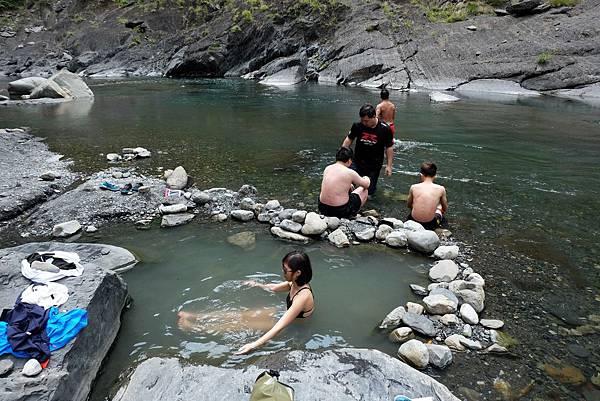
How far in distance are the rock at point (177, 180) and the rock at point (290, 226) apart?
2.92m

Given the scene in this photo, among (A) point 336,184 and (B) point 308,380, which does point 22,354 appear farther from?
(A) point 336,184

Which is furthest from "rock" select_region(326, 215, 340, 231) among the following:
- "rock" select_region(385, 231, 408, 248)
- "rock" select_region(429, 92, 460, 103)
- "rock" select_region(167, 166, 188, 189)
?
"rock" select_region(429, 92, 460, 103)

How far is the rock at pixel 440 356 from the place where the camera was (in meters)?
3.85

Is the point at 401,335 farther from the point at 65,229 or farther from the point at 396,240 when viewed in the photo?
the point at 65,229

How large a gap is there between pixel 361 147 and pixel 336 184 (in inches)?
59.8

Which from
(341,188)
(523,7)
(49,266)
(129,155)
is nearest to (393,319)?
(341,188)

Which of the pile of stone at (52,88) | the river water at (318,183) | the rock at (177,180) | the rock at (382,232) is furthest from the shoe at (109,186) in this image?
the pile of stone at (52,88)

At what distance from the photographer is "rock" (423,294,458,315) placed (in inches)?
180

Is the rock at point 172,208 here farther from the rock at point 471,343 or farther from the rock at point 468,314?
the rock at point 471,343

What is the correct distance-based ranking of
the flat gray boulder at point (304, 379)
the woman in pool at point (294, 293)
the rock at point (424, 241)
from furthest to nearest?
the rock at point (424, 241) < the woman in pool at point (294, 293) < the flat gray boulder at point (304, 379)

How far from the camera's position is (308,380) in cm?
334

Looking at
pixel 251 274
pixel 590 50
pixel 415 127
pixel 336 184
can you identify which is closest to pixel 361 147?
pixel 336 184

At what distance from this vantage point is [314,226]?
654cm

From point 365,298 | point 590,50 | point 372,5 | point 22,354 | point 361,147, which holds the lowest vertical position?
point 365,298
